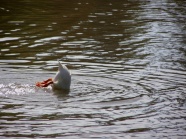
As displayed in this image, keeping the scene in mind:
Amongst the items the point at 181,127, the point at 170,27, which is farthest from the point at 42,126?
the point at 170,27

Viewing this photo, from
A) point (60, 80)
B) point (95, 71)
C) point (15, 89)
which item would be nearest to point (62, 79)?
point (60, 80)

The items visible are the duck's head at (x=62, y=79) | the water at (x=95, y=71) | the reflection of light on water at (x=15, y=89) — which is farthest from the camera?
the duck's head at (x=62, y=79)

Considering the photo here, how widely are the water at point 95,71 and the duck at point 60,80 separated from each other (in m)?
0.15

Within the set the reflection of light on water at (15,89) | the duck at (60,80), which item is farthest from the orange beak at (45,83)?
the reflection of light on water at (15,89)

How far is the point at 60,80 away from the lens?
10.7 m

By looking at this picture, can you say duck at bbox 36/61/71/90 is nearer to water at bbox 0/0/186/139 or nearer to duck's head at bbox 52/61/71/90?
duck's head at bbox 52/61/71/90

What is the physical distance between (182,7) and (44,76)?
12.2 m

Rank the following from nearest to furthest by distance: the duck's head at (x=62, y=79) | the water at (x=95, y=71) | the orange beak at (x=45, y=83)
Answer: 1. the water at (x=95, y=71)
2. the duck's head at (x=62, y=79)
3. the orange beak at (x=45, y=83)

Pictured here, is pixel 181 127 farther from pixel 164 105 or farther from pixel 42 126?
pixel 42 126

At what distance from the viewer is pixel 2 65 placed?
12.5 m

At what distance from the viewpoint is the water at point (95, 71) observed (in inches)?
345

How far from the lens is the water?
28.8 feet

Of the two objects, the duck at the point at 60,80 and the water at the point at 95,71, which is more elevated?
the duck at the point at 60,80

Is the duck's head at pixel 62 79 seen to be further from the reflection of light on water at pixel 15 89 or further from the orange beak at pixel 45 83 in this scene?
the reflection of light on water at pixel 15 89
